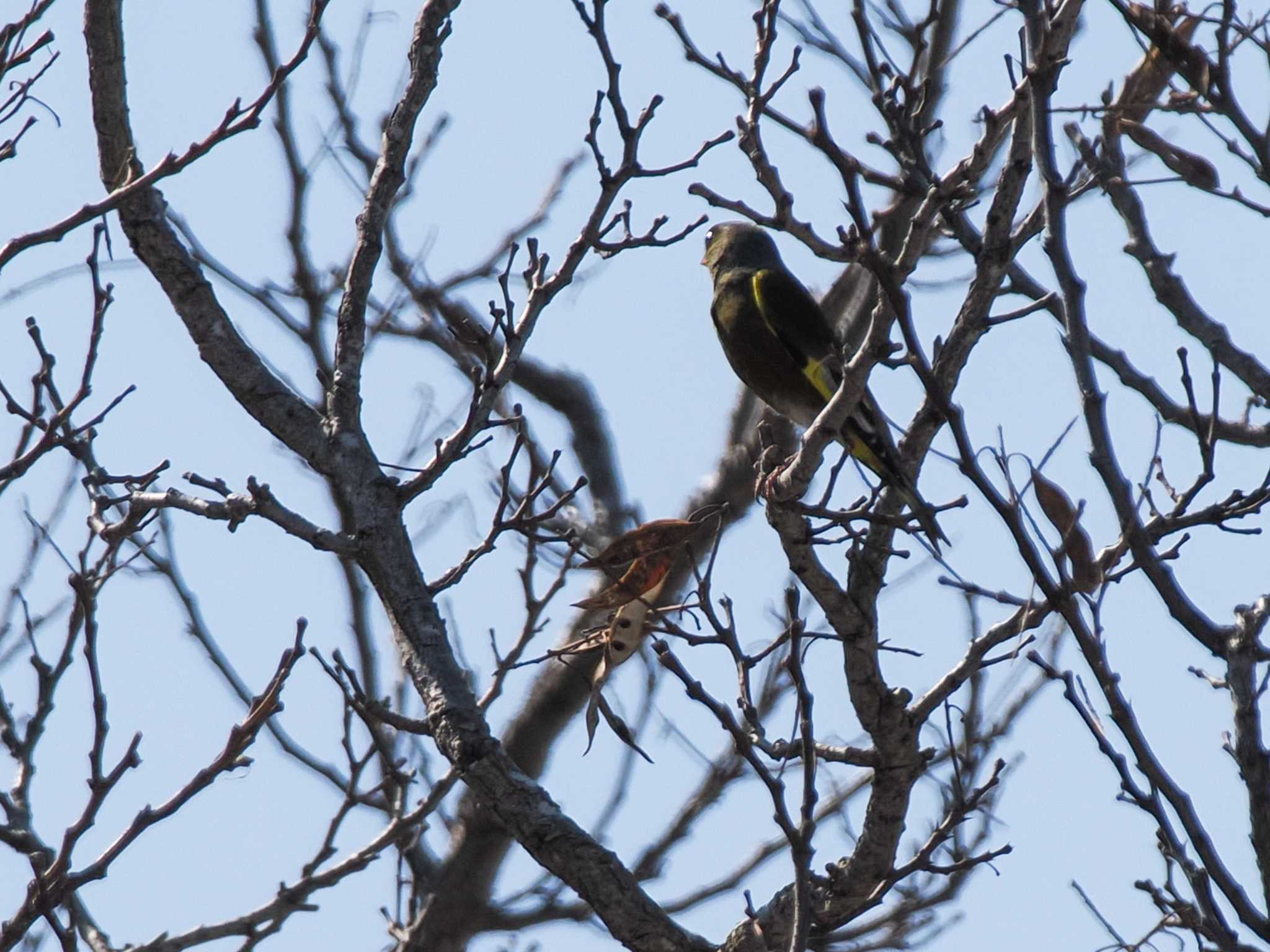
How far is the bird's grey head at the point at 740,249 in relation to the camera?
19.4ft

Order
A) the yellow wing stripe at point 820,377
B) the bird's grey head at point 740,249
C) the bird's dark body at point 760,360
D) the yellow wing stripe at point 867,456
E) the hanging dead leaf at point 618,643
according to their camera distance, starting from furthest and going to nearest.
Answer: the bird's grey head at point 740,249, the bird's dark body at point 760,360, the yellow wing stripe at point 820,377, the yellow wing stripe at point 867,456, the hanging dead leaf at point 618,643

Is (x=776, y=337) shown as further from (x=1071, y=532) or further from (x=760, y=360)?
(x=1071, y=532)

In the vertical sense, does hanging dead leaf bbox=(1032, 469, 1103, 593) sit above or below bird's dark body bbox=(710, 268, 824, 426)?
below

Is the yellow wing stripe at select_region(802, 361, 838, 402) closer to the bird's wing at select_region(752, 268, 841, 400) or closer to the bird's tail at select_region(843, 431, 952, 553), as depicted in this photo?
the bird's wing at select_region(752, 268, 841, 400)

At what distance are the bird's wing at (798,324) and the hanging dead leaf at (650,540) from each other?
2039 mm

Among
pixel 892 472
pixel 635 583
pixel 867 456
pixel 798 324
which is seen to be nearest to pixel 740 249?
pixel 798 324

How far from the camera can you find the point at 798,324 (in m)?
5.39

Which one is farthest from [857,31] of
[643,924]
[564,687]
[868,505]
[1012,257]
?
[564,687]

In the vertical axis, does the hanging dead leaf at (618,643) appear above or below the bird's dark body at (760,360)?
below

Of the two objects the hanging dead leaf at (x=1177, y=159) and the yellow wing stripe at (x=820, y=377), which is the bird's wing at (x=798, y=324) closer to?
the yellow wing stripe at (x=820, y=377)

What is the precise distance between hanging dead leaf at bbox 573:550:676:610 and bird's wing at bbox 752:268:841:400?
6.78ft

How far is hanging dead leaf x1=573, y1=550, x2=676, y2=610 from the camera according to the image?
119 inches

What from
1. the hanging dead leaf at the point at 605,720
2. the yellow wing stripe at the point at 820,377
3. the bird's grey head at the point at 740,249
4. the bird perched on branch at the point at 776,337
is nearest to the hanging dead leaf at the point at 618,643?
the hanging dead leaf at the point at 605,720

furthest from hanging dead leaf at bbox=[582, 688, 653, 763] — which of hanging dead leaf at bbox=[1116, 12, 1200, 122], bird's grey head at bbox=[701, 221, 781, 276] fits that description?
bird's grey head at bbox=[701, 221, 781, 276]
